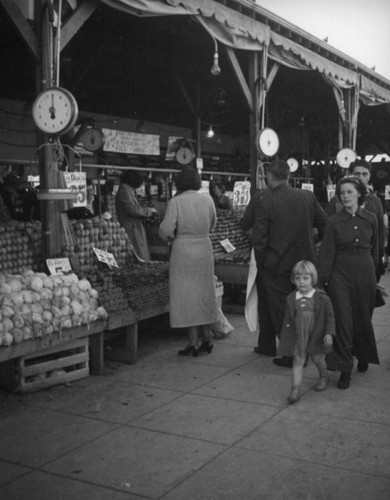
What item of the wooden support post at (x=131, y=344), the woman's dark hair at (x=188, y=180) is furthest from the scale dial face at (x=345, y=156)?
the wooden support post at (x=131, y=344)

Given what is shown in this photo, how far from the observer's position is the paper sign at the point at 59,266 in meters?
5.61

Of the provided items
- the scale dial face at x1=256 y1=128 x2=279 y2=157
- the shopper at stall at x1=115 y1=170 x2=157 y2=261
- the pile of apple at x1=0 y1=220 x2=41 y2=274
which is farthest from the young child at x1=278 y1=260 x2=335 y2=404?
the scale dial face at x1=256 y1=128 x2=279 y2=157

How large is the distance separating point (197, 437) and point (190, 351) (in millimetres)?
2087

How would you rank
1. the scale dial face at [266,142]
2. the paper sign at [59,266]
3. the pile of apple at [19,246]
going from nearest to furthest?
the paper sign at [59,266], the pile of apple at [19,246], the scale dial face at [266,142]

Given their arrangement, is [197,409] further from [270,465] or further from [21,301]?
[21,301]

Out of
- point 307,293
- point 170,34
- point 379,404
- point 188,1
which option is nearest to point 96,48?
point 170,34

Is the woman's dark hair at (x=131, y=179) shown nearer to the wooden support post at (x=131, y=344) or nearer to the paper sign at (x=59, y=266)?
the paper sign at (x=59, y=266)

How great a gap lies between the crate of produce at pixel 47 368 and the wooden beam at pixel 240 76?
497 cm

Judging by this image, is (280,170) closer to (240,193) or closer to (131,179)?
(131,179)

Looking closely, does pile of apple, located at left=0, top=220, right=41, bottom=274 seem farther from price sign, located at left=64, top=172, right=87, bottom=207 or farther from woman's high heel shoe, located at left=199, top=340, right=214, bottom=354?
woman's high heel shoe, located at left=199, top=340, right=214, bottom=354

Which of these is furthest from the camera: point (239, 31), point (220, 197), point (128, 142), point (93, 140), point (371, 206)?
point (128, 142)

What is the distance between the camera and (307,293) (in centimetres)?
465

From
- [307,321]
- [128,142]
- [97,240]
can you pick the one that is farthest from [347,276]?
[128,142]

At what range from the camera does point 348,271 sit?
4871mm
